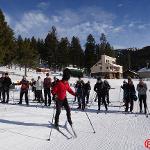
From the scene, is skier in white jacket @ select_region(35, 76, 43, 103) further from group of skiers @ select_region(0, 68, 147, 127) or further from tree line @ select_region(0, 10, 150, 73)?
tree line @ select_region(0, 10, 150, 73)

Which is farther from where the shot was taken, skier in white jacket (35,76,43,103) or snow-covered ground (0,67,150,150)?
skier in white jacket (35,76,43,103)

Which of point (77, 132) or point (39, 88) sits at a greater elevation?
point (39, 88)

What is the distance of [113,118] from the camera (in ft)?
49.0

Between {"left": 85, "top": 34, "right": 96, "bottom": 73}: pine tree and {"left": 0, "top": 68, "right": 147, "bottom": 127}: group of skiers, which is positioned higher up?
{"left": 85, "top": 34, "right": 96, "bottom": 73}: pine tree

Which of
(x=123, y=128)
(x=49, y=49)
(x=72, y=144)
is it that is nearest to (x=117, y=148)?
(x=72, y=144)

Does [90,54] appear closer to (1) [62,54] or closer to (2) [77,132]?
(1) [62,54]

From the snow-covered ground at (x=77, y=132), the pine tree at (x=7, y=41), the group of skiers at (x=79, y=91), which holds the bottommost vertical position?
the snow-covered ground at (x=77, y=132)

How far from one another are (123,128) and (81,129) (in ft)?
5.15

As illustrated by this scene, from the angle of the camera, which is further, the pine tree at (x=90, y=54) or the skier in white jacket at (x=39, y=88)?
the pine tree at (x=90, y=54)

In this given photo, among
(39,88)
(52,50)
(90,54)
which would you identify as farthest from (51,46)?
(39,88)

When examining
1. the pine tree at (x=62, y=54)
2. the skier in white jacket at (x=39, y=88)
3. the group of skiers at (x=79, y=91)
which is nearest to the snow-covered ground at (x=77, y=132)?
the group of skiers at (x=79, y=91)

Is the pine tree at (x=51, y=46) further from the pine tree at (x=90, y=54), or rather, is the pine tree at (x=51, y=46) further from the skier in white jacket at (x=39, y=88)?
the skier in white jacket at (x=39, y=88)

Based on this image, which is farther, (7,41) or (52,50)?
(52,50)

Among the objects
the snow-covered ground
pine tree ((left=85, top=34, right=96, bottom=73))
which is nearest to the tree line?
pine tree ((left=85, top=34, right=96, bottom=73))
